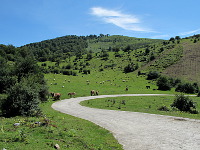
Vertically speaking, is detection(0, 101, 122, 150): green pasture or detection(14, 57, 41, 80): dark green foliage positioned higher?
detection(14, 57, 41, 80): dark green foliage

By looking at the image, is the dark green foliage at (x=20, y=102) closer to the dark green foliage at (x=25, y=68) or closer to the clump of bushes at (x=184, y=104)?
the clump of bushes at (x=184, y=104)

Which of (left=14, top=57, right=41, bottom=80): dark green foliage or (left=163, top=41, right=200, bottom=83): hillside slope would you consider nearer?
(left=14, top=57, right=41, bottom=80): dark green foliage

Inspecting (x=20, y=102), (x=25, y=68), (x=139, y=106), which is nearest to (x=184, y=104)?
(x=139, y=106)

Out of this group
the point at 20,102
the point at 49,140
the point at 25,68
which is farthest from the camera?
the point at 25,68

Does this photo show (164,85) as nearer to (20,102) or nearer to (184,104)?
(184,104)

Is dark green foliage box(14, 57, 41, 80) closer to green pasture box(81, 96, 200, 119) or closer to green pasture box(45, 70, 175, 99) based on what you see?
green pasture box(45, 70, 175, 99)

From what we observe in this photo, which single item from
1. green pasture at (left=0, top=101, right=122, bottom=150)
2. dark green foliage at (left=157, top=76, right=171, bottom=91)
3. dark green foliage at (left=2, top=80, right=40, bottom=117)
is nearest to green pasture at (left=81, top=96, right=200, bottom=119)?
dark green foliage at (left=2, top=80, right=40, bottom=117)

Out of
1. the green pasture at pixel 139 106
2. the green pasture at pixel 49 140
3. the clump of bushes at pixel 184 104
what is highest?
the green pasture at pixel 49 140

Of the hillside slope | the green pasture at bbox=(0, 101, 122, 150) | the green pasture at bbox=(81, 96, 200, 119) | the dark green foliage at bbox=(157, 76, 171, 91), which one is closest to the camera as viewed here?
the green pasture at bbox=(0, 101, 122, 150)

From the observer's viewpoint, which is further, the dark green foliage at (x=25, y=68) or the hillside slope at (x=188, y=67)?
the hillside slope at (x=188, y=67)

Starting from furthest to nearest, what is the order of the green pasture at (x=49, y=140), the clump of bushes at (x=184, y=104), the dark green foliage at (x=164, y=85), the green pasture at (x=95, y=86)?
the dark green foliage at (x=164, y=85), the green pasture at (x=95, y=86), the clump of bushes at (x=184, y=104), the green pasture at (x=49, y=140)

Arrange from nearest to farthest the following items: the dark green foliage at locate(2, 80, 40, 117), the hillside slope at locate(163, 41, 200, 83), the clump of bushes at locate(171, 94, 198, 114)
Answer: the dark green foliage at locate(2, 80, 40, 117), the clump of bushes at locate(171, 94, 198, 114), the hillside slope at locate(163, 41, 200, 83)

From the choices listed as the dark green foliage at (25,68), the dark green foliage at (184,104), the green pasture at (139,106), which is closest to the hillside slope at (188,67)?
the green pasture at (139,106)

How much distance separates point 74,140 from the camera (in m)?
10.5
